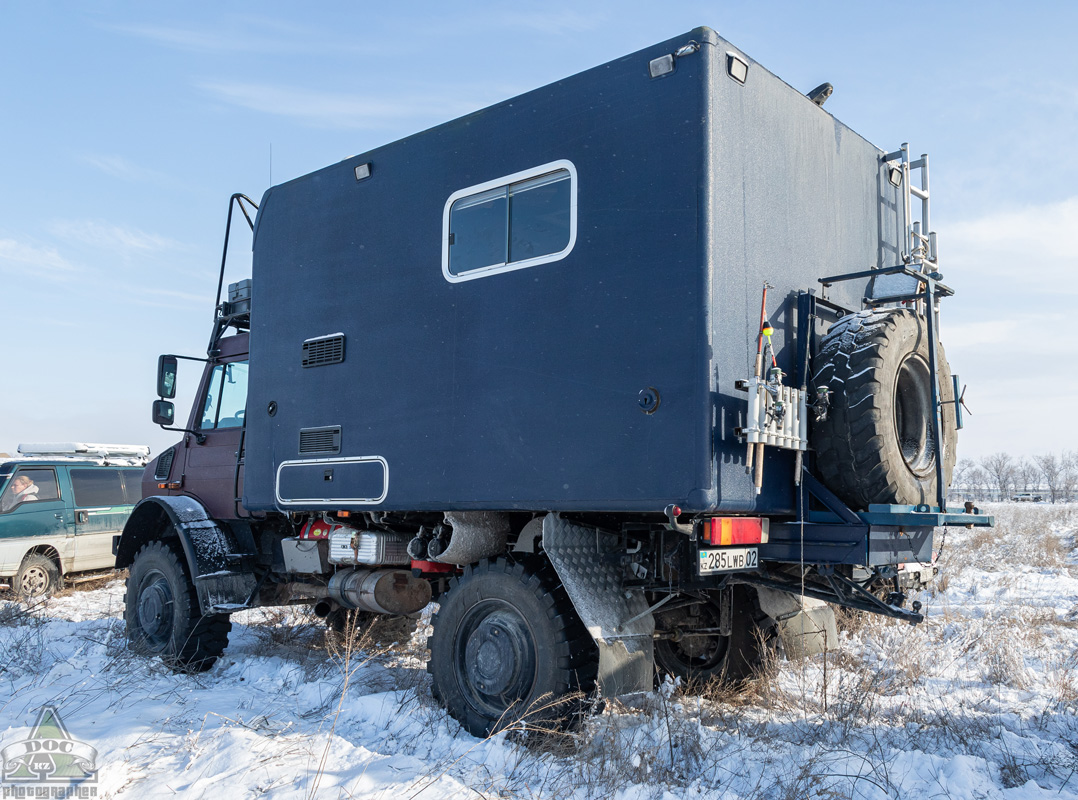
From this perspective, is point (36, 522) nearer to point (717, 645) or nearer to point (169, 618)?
point (169, 618)

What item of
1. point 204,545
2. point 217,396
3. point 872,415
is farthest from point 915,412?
point 217,396

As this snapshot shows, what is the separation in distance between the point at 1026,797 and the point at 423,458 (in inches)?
141

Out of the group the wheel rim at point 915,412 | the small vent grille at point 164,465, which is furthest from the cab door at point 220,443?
the wheel rim at point 915,412

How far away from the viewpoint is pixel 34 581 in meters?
11.2

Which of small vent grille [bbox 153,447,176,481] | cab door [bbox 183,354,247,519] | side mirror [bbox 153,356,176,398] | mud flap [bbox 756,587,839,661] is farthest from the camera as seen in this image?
small vent grille [bbox 153,447,176,481]

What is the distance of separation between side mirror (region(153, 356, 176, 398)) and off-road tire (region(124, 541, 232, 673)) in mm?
1362

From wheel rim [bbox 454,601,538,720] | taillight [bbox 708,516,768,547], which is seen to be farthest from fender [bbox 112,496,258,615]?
taillight [bbox 708,516,768,547]

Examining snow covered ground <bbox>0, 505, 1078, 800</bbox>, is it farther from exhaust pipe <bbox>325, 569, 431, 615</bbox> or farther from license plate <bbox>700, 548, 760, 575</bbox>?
license plate <bbox>700, 548, 760, 575</bbox>

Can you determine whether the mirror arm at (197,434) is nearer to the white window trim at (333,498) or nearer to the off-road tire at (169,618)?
the off-road tire at (169,618)

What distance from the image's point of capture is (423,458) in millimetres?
5215

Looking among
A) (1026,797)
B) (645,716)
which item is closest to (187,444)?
(645,716)

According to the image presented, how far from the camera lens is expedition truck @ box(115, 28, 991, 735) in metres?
4.25

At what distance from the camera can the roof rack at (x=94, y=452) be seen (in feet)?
40.3

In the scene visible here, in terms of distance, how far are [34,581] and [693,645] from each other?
9.73 meters
